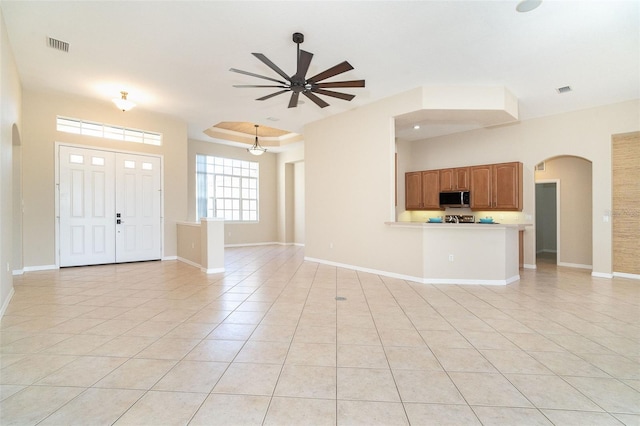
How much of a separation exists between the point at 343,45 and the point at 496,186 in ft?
16.3

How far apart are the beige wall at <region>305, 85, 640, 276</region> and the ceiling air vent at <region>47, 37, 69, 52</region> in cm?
453

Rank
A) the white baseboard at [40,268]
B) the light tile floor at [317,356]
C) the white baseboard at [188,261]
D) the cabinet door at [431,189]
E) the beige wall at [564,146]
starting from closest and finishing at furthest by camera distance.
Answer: the light tile floor at [317,356], the white baseboard at [40,268], the beige wall at [564,146], the white baseboard at [188,261], the cabinet door at [431,189]

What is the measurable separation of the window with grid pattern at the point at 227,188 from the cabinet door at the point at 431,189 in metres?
5.86

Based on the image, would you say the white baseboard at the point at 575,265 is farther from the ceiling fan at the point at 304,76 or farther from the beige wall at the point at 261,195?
the beige wall at the point at 261,195

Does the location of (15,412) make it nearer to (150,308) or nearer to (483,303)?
(150,308)

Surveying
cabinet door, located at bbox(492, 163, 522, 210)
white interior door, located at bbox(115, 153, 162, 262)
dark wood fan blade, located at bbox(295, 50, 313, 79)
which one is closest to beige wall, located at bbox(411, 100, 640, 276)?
→ cabinet door, located at bbox(492, 163, 522, 210)

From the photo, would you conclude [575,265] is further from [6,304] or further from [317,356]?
[6,304]

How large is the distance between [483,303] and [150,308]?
4.22 m

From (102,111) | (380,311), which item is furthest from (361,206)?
(102,111)

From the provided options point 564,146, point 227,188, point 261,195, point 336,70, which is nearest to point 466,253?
point 564,146

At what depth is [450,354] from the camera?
2.49 m

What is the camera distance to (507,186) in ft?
21.8

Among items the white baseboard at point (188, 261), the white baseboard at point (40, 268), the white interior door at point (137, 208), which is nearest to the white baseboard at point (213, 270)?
the white baseboard at point (188, 261)

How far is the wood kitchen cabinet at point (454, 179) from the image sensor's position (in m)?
7.29
